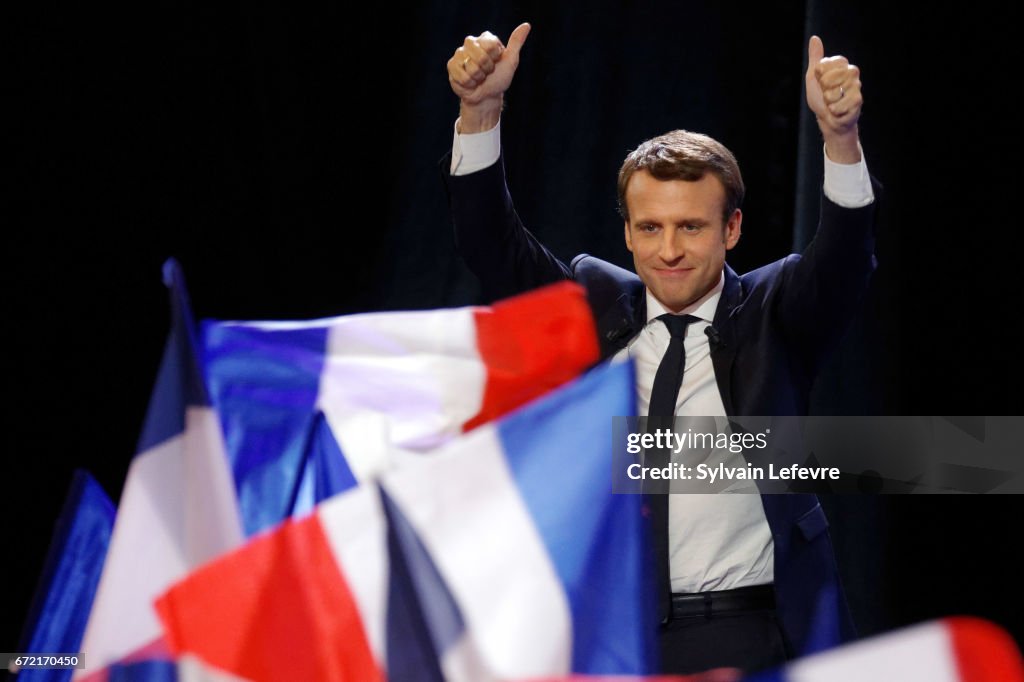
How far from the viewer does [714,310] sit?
75.2 inches

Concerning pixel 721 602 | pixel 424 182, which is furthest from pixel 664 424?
pixel 424 182

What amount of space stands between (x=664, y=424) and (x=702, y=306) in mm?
214

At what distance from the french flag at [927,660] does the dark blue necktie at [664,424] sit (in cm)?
82

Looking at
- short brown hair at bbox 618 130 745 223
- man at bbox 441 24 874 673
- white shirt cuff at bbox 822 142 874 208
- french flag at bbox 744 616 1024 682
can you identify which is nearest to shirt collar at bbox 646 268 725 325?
man at bbox 441 24 874 673

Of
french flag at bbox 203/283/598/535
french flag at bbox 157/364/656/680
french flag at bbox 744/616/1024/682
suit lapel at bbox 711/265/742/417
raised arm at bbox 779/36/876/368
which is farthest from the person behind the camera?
suit lapel at bbox 711/265/742/417

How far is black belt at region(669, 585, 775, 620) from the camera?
175 centimetres

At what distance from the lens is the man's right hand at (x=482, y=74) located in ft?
6.00

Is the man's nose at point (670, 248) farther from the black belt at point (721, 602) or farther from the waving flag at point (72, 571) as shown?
the waving flag at point (72, 571)

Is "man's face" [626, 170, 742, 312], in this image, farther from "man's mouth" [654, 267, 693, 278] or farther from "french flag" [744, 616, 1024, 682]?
"french flag" [744, 616, 1024, 682]

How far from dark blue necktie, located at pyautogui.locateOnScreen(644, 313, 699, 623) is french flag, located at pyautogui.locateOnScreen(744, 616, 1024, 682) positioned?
82 centimetres

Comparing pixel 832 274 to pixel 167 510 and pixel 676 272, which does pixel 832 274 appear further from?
pixel 167 510

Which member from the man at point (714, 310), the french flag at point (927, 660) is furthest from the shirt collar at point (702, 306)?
the french flag at point (927, 660)

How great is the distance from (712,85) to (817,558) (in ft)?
4.22

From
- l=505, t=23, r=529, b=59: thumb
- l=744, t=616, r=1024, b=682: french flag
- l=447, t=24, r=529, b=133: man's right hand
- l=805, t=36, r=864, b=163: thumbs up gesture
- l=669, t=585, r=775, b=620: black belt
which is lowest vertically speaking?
l=744, t=616, r=1024, b=682: french flag
